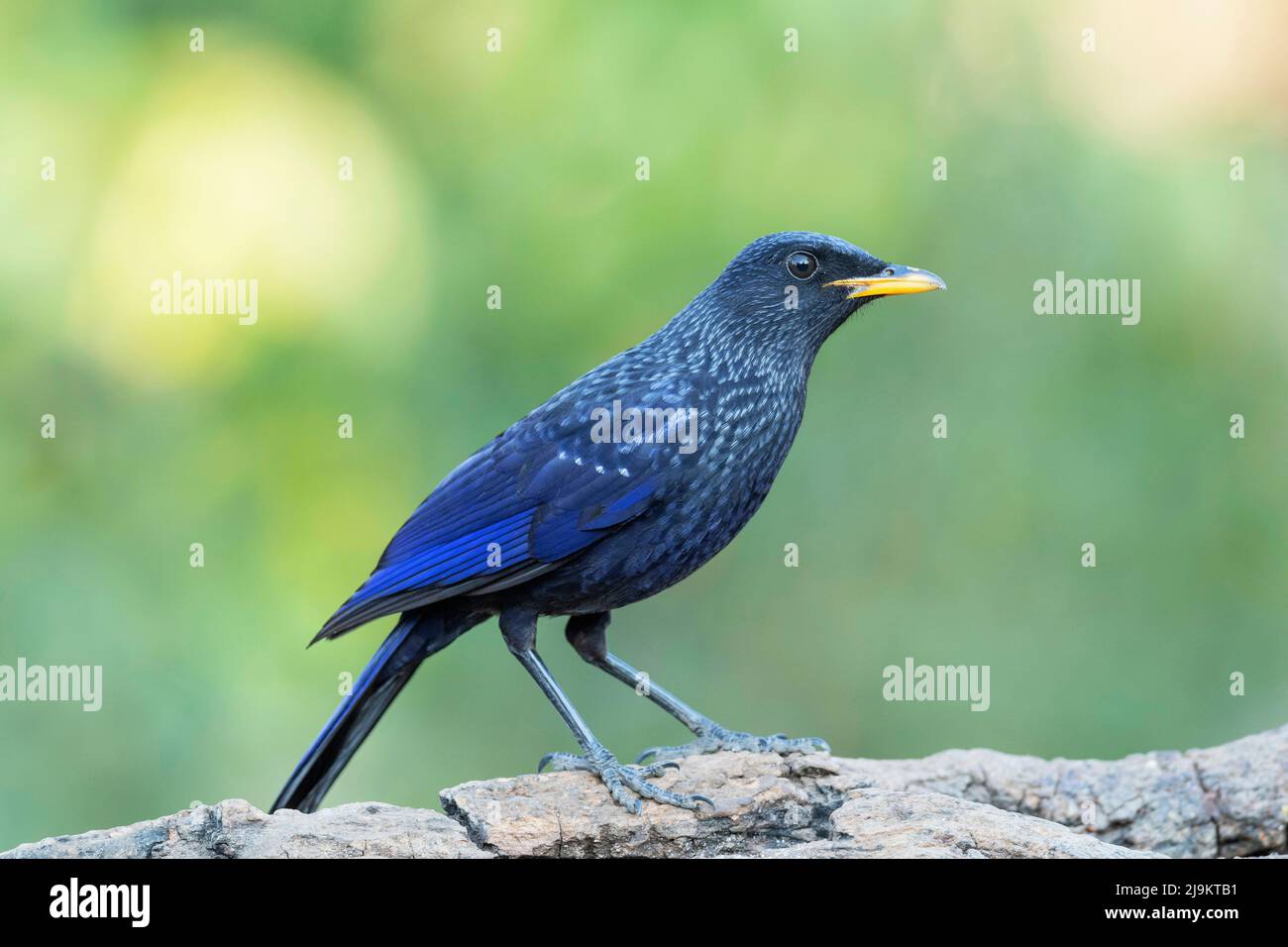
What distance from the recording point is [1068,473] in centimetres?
859

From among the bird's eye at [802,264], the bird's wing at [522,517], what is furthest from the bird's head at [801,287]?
the bird's wing at [522,517]

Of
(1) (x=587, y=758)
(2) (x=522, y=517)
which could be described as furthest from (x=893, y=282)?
(1) (x=587, y=758)

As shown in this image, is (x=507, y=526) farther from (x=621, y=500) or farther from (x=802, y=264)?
(x=802, y=264)

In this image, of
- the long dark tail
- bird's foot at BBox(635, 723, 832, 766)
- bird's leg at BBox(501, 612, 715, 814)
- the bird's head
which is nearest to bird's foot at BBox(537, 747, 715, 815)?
bird's leg at BBox(501, 612, 715, 814)

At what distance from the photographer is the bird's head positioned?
18.1 feet

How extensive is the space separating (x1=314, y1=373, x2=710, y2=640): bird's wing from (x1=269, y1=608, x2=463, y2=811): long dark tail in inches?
7.4

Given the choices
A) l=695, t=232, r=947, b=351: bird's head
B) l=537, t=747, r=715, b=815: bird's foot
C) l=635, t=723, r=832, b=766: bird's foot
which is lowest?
l=537, t=747, r=715, b=815: bird's foot

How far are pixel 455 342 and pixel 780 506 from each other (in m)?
1.98

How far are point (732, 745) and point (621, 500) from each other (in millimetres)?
1051

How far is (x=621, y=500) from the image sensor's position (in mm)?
5164

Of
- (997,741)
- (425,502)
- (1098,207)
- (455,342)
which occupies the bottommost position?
(997,741)

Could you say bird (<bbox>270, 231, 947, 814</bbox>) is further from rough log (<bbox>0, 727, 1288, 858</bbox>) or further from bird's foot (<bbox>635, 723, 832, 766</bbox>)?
rough log (<bbox>0, 727, 1288, 858</bbox>)
